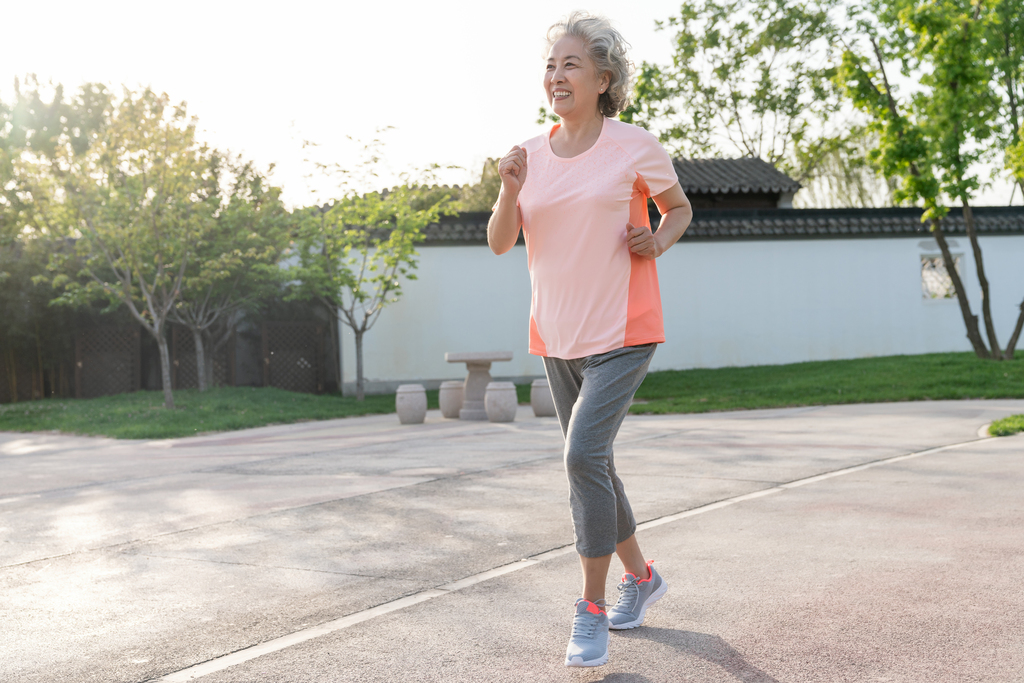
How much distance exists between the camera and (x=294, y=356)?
779 inches

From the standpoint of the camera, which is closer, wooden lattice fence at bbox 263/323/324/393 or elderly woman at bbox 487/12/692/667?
elderly woman at bbox 487/12/692/667

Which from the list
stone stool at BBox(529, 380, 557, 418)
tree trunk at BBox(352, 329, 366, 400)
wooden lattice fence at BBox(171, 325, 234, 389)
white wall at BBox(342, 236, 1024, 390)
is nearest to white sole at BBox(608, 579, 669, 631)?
stone stool at BBox(529, 380, 557, 418)

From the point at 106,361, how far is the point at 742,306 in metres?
14.0

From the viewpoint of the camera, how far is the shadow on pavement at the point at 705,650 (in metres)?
2.48

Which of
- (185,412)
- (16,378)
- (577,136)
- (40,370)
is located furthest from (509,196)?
(16,378)

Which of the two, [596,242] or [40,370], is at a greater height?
[596,242]

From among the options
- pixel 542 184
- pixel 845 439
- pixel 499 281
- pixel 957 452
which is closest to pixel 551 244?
pixel 542 184

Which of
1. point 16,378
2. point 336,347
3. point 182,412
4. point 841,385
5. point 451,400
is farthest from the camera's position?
point 336,347

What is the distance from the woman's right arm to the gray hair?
320mm

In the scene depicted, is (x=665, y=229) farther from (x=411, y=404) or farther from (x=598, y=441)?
(x=411, y=404)

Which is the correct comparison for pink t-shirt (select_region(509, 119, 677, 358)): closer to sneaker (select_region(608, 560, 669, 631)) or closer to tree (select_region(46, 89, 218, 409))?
sneaker (select_region(608, 560, 669, 631))

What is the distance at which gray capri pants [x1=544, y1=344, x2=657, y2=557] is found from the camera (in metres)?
2.60

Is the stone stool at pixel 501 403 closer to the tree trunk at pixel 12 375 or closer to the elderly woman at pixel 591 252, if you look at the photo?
the elderly woman at pixel 591 252

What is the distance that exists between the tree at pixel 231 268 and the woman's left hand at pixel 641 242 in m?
13.5
